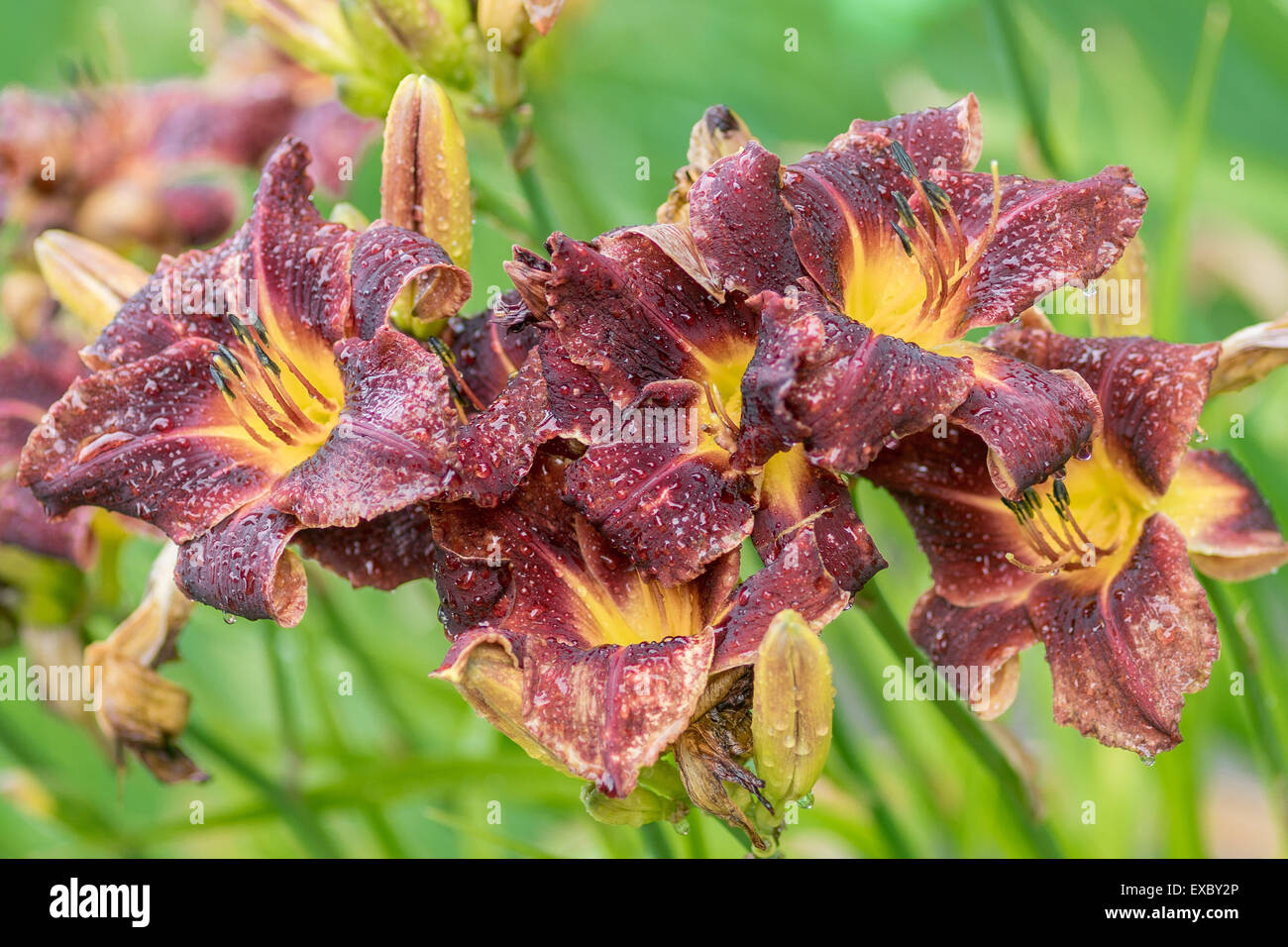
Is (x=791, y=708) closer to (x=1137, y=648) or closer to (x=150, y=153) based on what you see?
(x=1137, y=648)

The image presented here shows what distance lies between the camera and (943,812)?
3.86ft

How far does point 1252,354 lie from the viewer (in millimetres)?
613

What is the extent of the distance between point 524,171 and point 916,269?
307mm

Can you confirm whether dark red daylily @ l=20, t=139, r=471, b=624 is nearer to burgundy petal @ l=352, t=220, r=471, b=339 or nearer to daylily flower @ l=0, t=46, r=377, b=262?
burgundy petal @ l=352, t=220, r=471, b=339

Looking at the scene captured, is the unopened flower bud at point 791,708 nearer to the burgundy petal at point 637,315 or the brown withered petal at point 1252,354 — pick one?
the burgundy petal at point 637,315

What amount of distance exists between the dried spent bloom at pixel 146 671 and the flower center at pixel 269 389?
4.7 inches

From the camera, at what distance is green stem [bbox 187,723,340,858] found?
821mm

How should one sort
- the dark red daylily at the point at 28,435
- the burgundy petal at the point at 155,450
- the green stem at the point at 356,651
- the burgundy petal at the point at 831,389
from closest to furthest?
the burgundy petal at the point at 831,389 → the burgundy petal at the point at 155,450 → the dark red daylily at the point at 28,435 → the green stem at the point at 356,651

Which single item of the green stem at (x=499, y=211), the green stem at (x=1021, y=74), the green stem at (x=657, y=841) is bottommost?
the green stem at (x=657, y=841)

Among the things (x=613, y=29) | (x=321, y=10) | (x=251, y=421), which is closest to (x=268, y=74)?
(x=321, y=10)

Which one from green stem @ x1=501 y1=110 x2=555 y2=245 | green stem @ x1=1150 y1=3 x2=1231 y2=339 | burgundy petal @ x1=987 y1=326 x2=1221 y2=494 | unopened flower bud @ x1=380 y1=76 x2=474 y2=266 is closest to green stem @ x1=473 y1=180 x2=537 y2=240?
green stem @ x1=501 y1=110 x2=555 y2=245

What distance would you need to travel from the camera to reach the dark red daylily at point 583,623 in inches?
18.9

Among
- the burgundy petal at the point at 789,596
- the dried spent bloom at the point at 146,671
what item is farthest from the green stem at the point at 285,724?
the burgundy petal at the point at 789,596
